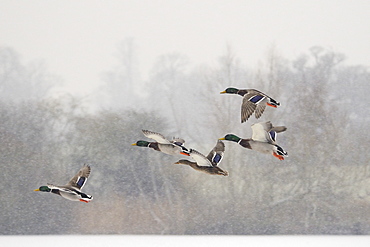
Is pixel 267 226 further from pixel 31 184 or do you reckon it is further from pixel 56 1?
pixel 56 1

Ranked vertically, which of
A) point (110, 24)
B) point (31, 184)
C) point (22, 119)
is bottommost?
point (31, 184)

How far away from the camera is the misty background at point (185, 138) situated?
133 inches

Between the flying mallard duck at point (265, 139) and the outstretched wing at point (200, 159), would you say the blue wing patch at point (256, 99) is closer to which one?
the flying mallard duck at point (265, 139)

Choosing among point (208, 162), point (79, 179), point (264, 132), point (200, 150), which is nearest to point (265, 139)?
point (264, 132)

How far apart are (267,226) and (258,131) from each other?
1.16 metres

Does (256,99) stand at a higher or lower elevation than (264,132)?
higher

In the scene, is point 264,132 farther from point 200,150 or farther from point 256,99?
point 200,150

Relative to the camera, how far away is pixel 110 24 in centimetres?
339

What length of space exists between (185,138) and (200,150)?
0.36 ft

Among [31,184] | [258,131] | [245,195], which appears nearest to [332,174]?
[245,195]

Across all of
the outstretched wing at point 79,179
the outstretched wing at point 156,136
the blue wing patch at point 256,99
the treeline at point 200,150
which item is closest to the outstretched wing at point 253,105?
the blue wing patch at point 256,99
